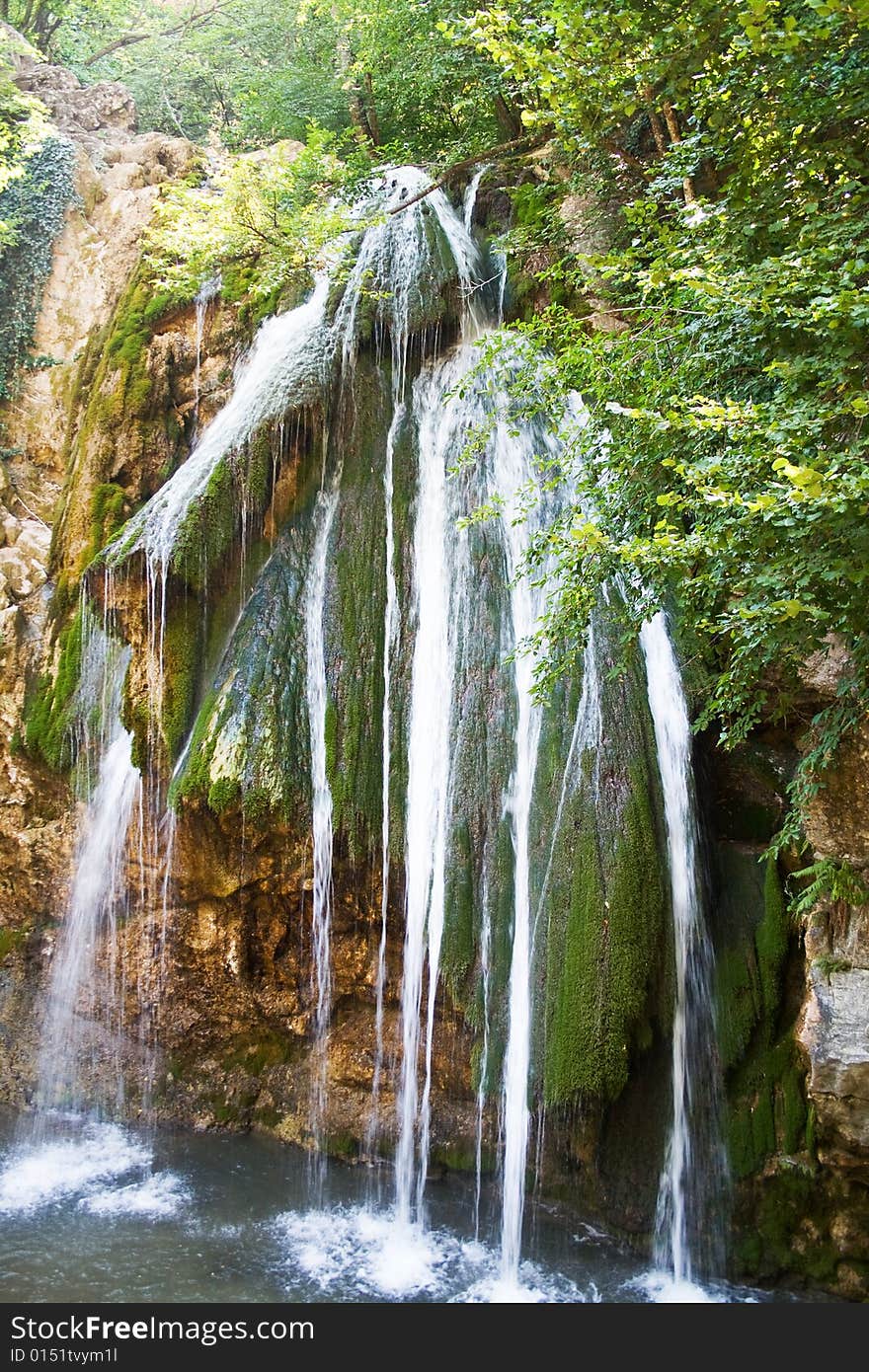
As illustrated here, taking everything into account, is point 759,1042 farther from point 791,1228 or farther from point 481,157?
point 481,157

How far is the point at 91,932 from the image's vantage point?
8.39 m

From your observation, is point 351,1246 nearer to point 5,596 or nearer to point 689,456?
point 689,456

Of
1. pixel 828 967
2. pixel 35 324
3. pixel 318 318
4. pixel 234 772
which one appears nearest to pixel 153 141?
pixel 35 324

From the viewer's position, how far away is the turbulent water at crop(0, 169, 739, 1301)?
6047 millimetres

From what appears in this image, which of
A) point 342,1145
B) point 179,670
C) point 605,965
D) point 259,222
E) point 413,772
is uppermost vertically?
point 259,222

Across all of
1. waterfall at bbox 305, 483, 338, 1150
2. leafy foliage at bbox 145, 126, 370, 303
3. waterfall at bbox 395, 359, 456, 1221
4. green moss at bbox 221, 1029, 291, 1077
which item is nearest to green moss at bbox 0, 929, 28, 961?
green moss at bbox 221, 1029, 291, 1077

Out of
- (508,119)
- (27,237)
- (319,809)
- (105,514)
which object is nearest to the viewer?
(319,809)

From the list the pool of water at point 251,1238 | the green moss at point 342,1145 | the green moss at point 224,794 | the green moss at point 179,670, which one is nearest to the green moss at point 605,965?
the pool of water at point 251,1238

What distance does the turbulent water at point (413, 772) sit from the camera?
605 cm

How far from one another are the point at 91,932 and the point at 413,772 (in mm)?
3779

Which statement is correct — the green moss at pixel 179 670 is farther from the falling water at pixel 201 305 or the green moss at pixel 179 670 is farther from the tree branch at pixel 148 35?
the tree branch at pixel 148 35

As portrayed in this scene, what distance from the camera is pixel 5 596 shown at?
9.72m

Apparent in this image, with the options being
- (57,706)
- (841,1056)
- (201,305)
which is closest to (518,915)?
(841,1056)

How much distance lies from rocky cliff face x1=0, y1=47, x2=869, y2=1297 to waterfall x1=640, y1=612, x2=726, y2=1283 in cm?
13
